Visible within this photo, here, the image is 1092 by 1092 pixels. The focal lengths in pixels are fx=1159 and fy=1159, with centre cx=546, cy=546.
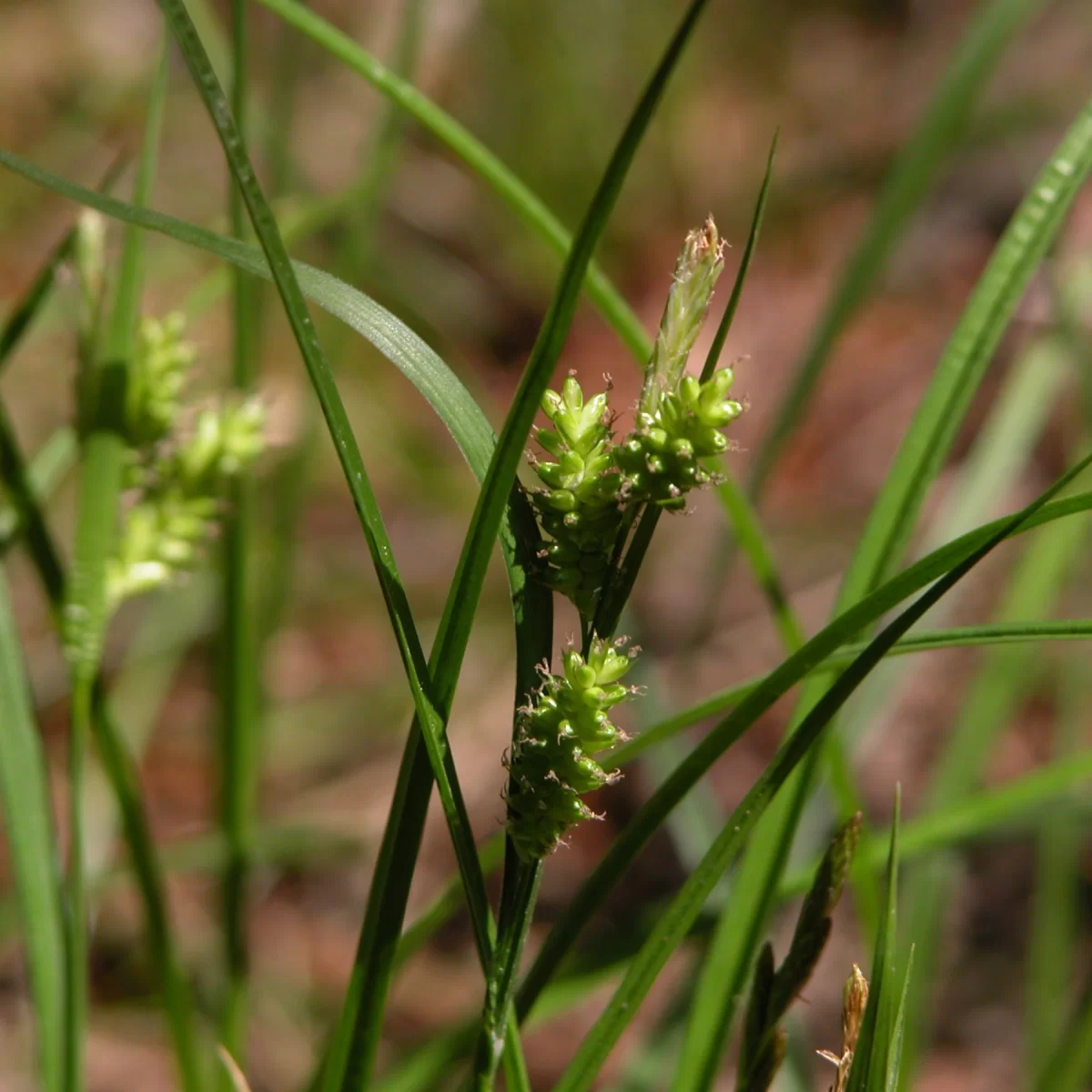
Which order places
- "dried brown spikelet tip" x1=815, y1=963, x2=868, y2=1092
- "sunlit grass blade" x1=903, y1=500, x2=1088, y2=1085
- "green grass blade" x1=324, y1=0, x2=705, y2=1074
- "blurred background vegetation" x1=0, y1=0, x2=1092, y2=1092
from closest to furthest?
"green grass blade" x1=324, y1=0, x2=705, y2=1074, "dried brown spikelet tip" x1=815, y1=963, x2=868, y2=1092, "sunlit grass blade" x1=903, y1=500, x2=1088, y2=1085, "blurred background vegetation" x1=0, y1=0, x2=1092, y2=1092

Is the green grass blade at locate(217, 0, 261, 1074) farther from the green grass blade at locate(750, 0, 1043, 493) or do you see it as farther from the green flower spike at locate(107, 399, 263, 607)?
the green grass blade at locate(750, 0, 1043, 493)

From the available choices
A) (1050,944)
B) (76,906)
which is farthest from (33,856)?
(1050,944)

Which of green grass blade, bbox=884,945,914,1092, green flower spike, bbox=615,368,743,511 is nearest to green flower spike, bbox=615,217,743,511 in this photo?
green flower spike, bbox=615,368,743,511

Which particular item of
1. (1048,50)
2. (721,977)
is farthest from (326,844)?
(1048,50)

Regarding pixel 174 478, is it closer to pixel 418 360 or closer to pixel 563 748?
pixel 418 360

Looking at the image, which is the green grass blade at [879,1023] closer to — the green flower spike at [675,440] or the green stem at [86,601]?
the green flower spike at [675,440]

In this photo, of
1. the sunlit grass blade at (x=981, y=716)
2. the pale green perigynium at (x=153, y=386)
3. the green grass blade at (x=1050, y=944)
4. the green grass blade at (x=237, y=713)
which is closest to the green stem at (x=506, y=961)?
the pale green perigynium at (x=153, y=386)
